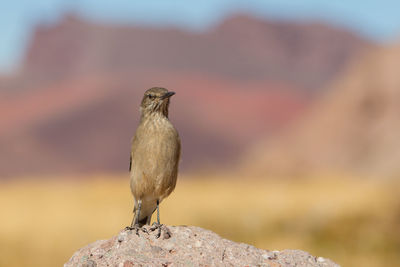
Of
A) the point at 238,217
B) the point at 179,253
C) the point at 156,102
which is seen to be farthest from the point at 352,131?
the point at 179,253

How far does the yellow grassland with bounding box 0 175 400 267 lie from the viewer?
14.2 m

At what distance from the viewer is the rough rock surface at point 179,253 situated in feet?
19.2

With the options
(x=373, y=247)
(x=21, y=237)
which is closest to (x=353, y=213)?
(x=373, y=247)

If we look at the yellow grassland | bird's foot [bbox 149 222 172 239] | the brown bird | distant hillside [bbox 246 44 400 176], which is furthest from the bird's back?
distant hillside [bbox 246 44 400 176]

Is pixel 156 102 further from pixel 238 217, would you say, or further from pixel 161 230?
pixel 238 217

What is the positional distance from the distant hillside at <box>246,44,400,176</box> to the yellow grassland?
21.0 feet

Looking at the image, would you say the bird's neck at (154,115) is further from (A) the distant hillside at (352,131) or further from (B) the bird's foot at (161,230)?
(A) the distant hillside at (352,131)

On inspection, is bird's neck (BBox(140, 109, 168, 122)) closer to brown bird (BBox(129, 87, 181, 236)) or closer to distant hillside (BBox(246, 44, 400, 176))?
brown bird (BBox(129, 87, 181, 236))

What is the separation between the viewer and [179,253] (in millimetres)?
5977

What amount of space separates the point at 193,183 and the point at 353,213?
7109 millimetres

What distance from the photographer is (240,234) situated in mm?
15172

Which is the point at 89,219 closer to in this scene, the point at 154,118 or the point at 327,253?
the point at 327,253

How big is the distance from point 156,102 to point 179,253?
6.32ft

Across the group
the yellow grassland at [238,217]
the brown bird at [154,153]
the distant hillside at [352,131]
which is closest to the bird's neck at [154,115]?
the brown bird at [154,153]
